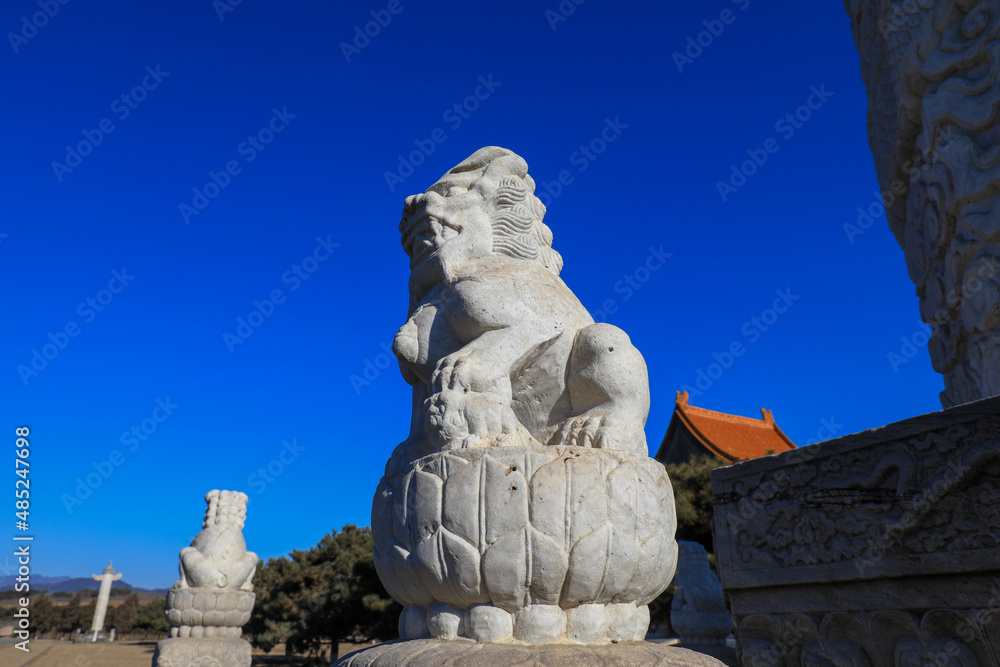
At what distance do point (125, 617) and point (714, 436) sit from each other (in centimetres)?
2078

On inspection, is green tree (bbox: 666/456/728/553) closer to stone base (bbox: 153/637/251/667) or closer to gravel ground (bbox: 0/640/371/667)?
gravel ground (bbox: 0/640/371/667)

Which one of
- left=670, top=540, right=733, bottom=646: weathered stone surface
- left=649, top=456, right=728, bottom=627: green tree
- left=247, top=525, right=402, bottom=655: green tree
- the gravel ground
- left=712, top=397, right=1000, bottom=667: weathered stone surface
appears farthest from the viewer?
left=247, top=525, right=402, bottom=655: green tree

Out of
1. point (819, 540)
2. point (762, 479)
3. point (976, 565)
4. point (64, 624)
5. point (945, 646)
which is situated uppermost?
point (64, 624)

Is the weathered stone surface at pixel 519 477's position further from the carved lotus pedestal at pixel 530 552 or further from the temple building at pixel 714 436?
the temple building at pixel 714 436

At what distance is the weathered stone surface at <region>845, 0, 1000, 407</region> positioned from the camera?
338 centimetres

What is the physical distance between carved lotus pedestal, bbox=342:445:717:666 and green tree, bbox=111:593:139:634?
2455cm

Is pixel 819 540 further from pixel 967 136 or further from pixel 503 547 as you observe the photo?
pixel 967 136

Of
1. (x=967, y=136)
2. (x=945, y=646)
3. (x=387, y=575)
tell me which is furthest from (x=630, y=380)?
(x=967, y=136)

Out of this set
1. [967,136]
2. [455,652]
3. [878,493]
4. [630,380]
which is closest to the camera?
[455,652]

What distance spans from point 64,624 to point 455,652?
24.4 meters

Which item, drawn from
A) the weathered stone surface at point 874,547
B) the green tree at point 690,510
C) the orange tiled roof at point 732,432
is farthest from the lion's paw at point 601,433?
the orange tiled roof at point 732,432

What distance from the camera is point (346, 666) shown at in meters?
1.94

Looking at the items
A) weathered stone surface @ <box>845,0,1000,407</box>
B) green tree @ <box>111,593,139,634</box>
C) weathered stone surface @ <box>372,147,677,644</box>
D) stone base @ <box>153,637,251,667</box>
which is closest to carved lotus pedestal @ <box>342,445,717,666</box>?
weathered stone surface @ <box>372,147,677,644</box>

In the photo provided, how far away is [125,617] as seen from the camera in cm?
2102
